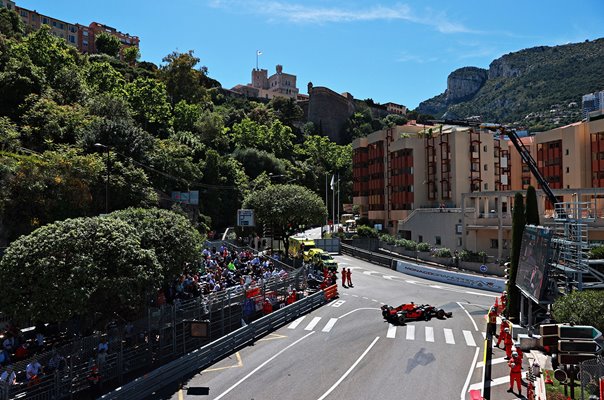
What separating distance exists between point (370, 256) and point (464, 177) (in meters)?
18.9

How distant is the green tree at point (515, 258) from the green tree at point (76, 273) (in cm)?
1810

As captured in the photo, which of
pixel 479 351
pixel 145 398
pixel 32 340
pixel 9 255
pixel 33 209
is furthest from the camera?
pixel 33 209

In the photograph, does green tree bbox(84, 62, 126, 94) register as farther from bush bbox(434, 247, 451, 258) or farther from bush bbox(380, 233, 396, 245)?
bush bbox(434, 247, 451, 258)

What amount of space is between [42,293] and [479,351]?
58.2 feet

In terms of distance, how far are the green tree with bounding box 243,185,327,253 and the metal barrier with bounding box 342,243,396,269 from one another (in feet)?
21.9

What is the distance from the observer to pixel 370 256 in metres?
51.1

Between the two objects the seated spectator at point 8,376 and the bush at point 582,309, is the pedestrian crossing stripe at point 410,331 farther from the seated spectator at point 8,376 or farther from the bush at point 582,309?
the seated spectator at point 8,376

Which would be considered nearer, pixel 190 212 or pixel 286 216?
pixel 286 216

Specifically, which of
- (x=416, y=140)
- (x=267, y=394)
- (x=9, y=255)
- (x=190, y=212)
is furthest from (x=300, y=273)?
(x=416, y=140)

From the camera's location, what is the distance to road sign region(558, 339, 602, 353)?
14.3 m

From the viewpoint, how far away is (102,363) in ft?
52.9

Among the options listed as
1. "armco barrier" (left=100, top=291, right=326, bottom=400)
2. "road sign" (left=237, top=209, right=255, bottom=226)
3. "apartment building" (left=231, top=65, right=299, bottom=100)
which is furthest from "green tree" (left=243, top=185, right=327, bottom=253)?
"apartment building" (left=231, top=65, right=299, bottom=100)

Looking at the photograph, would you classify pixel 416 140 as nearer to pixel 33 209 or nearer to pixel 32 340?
pixel 33 209

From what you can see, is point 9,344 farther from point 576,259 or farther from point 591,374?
point 576,259
